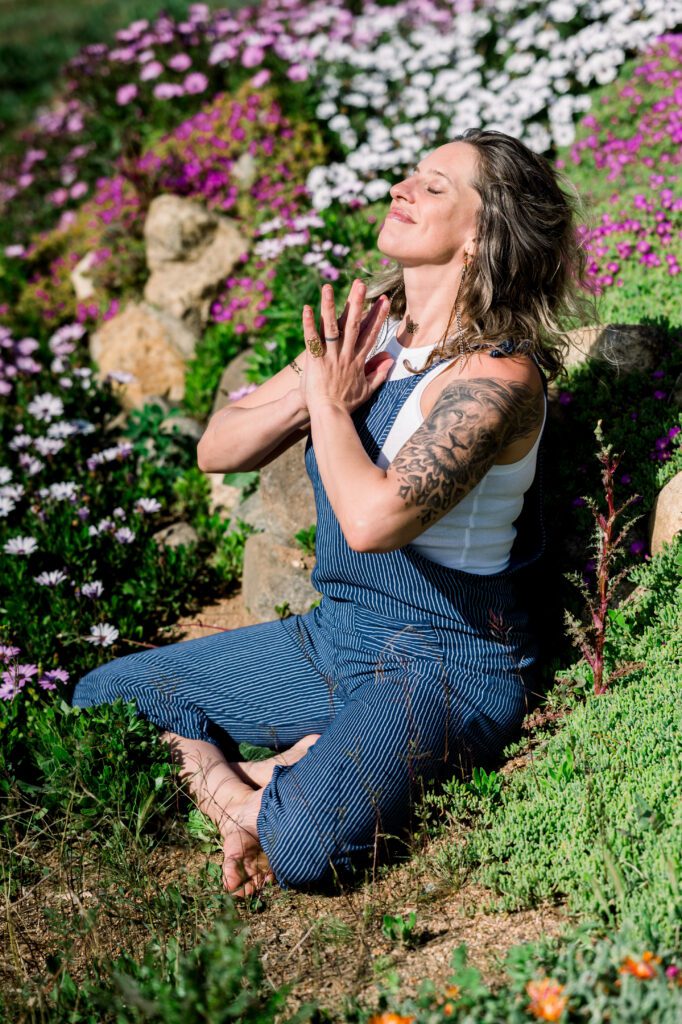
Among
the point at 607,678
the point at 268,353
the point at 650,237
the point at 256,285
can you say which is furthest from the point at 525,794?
the point at 256,285

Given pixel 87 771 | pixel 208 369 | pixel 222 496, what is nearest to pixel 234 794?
pixel 87 771

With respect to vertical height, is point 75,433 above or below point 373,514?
below

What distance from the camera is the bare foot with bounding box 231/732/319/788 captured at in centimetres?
325

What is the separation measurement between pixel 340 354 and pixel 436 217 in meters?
0.53

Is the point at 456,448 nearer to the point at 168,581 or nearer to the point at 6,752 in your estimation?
the point at 6,752

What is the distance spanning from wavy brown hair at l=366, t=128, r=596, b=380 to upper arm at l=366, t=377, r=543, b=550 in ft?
0.81

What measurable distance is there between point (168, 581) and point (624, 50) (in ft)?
16.3

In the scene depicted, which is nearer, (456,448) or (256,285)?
(456,448)

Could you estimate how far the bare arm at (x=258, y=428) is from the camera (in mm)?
3236

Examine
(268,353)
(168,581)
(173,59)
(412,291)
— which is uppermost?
(173,59)

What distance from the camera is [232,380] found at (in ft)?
17.8

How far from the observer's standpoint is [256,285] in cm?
588

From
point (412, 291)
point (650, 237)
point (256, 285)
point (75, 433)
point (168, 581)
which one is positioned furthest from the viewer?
point (256, 285)

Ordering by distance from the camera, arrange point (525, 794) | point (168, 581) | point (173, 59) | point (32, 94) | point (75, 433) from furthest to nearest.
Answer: point (32, 94)
point (173, 59)
point (75, 433)
point (168, 581)
point (525, 794)
